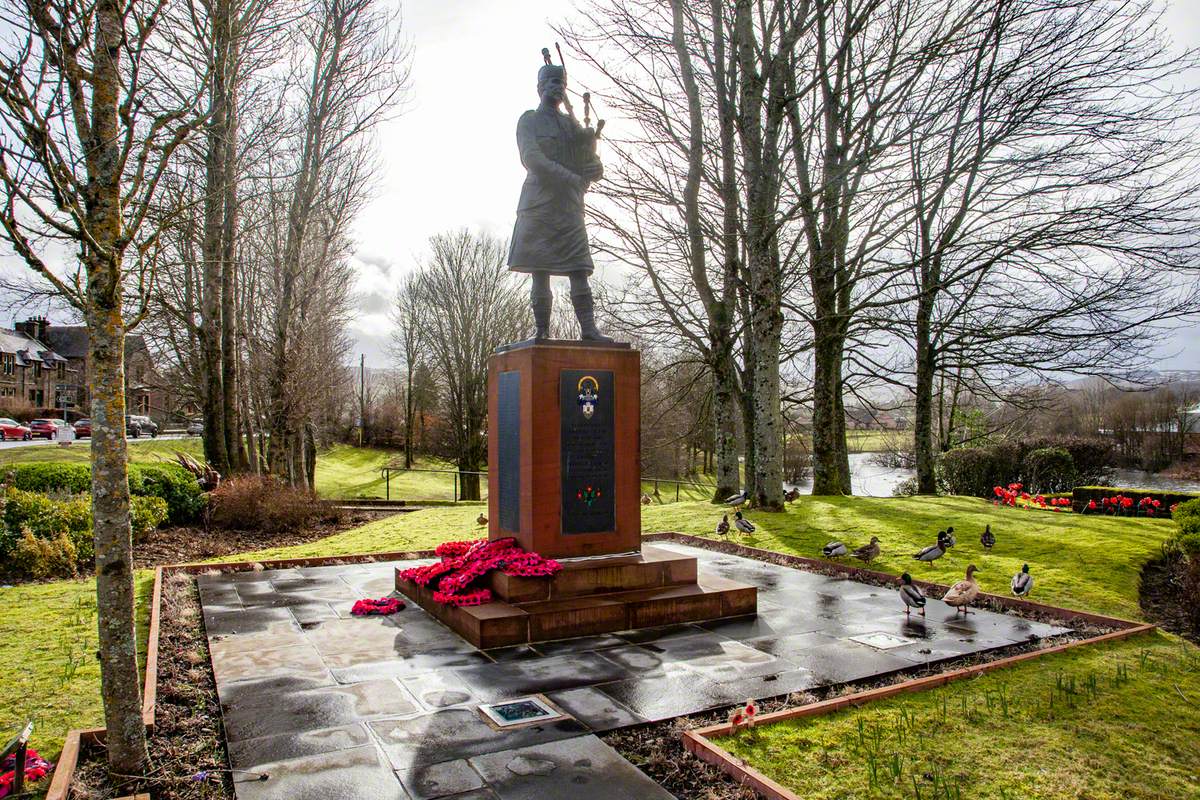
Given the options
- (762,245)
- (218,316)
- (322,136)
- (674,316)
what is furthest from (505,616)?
(322,136)

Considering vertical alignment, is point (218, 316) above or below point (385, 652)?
above

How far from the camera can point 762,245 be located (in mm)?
13352

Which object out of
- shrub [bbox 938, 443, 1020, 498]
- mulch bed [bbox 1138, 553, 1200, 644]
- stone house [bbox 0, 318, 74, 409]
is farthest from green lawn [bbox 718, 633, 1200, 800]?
stone house [bbox 0, 318, 74, 409]

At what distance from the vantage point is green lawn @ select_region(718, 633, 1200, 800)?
3.65m

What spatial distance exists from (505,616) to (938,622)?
4.12 metres

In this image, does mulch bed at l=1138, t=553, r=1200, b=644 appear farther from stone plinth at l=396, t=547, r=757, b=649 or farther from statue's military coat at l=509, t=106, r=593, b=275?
statue's military coat at l=509, t=106, r=593, b=275

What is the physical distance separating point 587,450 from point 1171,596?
6661mm

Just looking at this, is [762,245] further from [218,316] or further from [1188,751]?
[218,316]

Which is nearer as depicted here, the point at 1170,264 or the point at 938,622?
→ the point at 938,622

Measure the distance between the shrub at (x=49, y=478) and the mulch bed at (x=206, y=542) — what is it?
1.28 metres

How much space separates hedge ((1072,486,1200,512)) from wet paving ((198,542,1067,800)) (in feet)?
31.2

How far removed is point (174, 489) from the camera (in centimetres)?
1291

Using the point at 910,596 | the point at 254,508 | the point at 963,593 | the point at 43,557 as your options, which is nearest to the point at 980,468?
the point at 963,593

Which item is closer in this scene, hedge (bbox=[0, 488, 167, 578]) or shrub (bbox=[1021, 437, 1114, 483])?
hedge (bbox=[0, 488, 167, 578])
